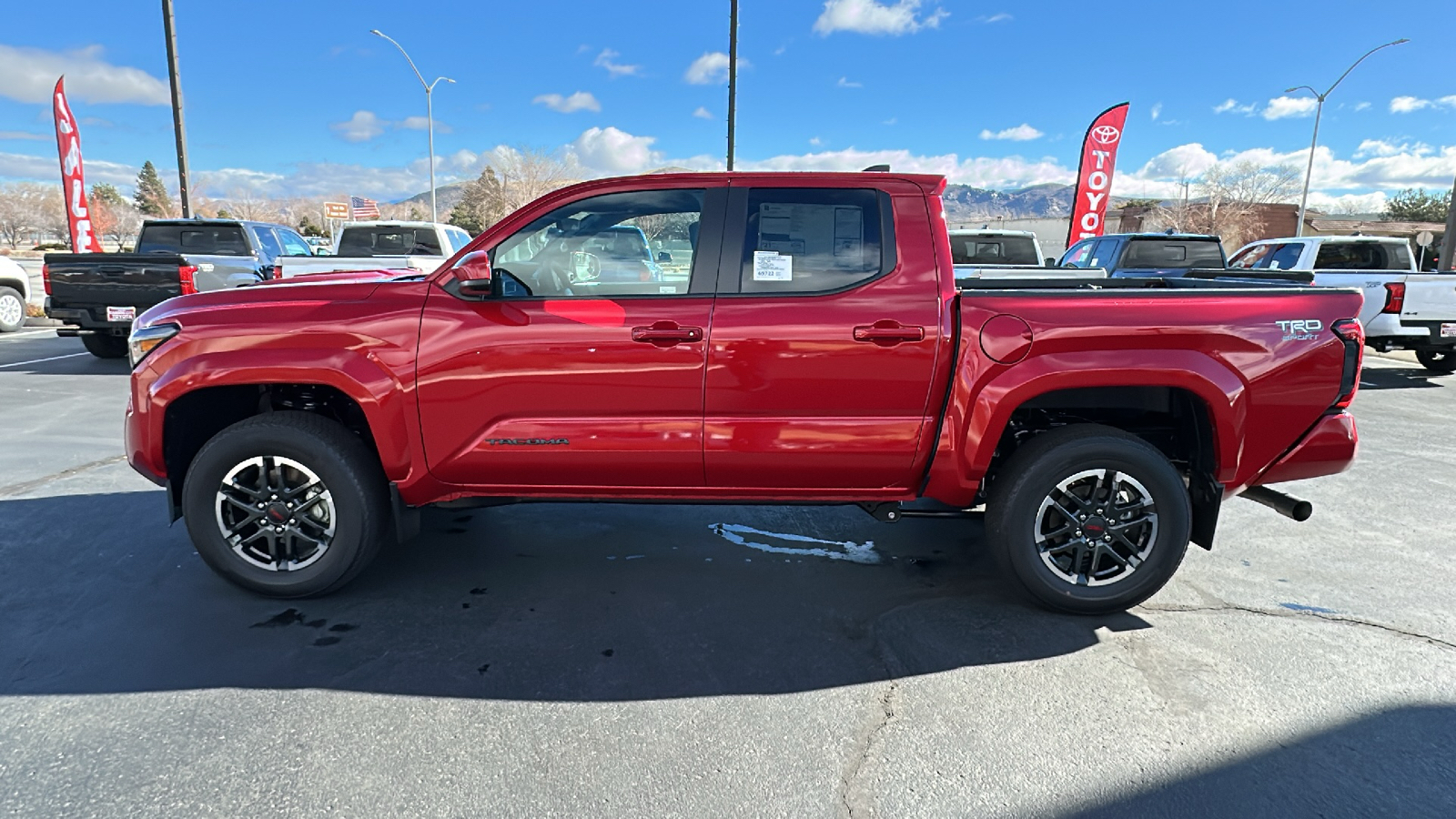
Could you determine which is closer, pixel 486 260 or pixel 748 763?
pixel 748 763

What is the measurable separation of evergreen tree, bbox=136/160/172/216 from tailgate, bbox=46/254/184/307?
108437 mm

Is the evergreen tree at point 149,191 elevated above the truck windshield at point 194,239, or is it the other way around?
the evergreen tree at point 149,191

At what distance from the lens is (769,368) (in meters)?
3.35

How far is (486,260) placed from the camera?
3.38m

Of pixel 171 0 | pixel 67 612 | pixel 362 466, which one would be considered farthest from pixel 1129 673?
pixel 171 0

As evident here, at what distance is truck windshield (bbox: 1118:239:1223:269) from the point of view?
38.1ft

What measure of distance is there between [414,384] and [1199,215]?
2606 inches

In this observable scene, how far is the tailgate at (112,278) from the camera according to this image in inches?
375

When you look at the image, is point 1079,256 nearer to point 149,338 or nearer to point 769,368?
point 769,368

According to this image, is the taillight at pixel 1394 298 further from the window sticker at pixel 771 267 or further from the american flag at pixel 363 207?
the american flag at pixel 363 207

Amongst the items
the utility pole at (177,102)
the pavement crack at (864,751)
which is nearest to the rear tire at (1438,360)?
the pavement crack at (864,751)

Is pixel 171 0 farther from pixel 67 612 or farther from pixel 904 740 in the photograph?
pixel 904 740

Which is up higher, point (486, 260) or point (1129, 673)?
point (486, 260)

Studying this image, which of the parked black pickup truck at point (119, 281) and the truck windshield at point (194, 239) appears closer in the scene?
the parked black pickup truck at point (119, 281)
